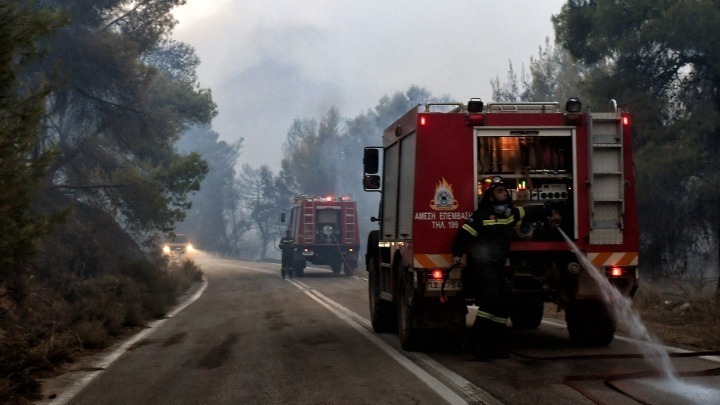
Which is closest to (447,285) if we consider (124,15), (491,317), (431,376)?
(491,317)

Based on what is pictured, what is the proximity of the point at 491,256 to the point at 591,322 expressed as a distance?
1.82 metres

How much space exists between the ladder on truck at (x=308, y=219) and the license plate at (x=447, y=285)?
23.8 meters

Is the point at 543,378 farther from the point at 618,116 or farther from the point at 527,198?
the point at 618,116

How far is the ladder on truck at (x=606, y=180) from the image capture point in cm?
959

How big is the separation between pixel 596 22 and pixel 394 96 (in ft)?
192

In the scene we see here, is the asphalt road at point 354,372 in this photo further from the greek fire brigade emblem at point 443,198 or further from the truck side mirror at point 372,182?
the truck side mirror at point 372,182

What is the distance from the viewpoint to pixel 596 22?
923 inches

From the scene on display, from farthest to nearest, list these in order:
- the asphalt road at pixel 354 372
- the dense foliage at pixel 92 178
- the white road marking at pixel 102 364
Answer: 1. the dense foliage at pixel 92 178
2. the white road marking at pixel 102 364
3. the asphalt road at pixel 354 372

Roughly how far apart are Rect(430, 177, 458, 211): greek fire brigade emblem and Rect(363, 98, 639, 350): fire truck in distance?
0.4 inches

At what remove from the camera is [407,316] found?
400 inches

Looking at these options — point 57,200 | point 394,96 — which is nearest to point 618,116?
point 57,200

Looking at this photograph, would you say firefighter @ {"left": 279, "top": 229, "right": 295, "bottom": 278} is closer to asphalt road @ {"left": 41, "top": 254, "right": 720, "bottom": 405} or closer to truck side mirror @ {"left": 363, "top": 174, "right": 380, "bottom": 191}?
asphalt road @ {"left": 41, "top": 254, "right": 720, "bottom": 405}

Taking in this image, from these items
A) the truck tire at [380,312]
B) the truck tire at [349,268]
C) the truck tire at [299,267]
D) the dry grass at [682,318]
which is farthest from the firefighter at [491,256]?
the truck tire at [299,267]

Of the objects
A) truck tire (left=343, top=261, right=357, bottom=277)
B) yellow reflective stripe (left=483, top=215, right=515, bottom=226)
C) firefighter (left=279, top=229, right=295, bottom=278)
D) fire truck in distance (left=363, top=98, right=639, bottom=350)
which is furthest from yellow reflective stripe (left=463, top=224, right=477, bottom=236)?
truck tire (left=343, top=261, right=357, bottom=277)
